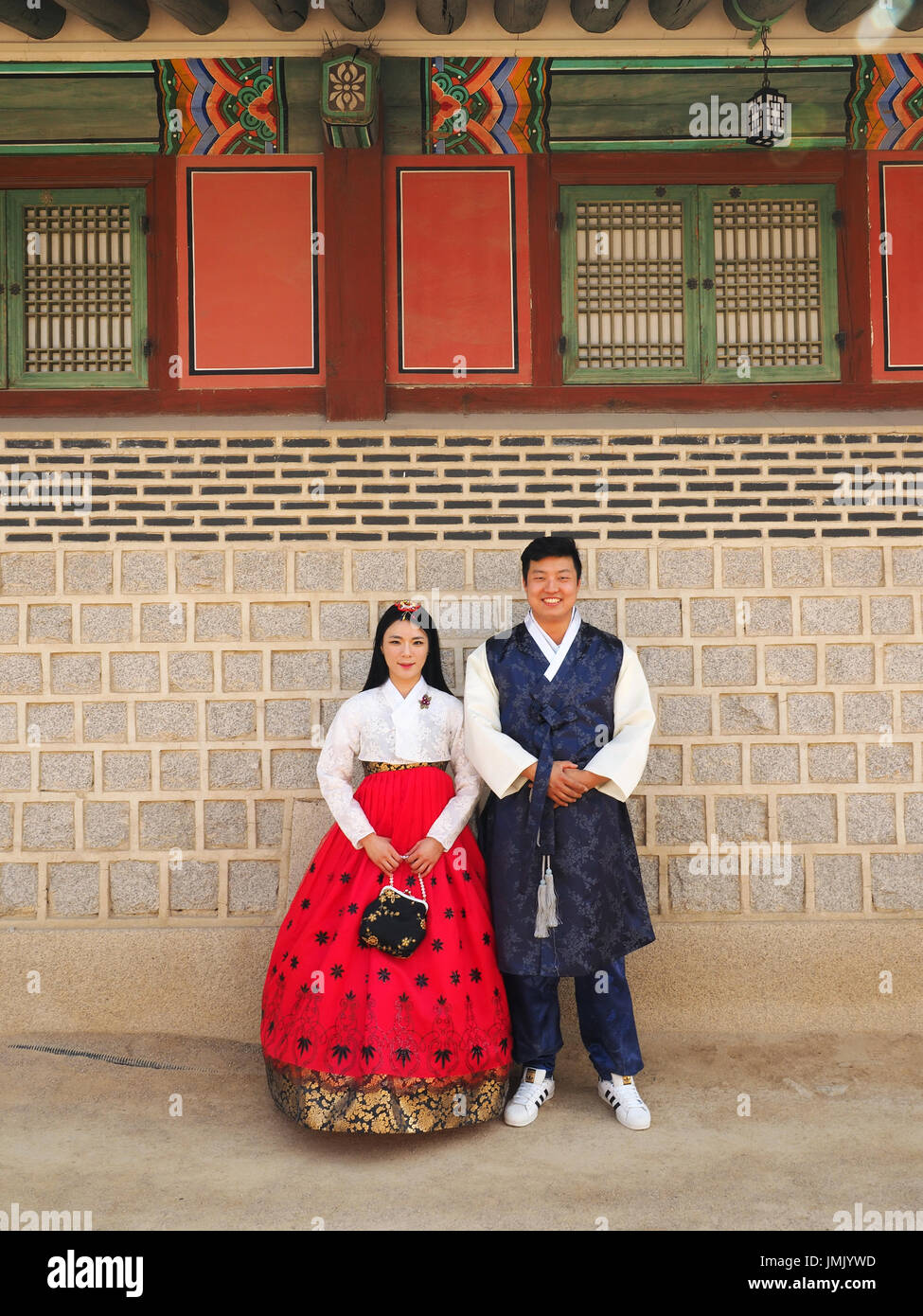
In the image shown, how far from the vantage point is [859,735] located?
4.39 meters

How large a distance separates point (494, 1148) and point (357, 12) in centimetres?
409

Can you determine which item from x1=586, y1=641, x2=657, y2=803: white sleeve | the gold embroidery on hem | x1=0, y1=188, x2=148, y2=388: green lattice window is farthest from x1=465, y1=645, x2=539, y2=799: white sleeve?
x1=0, y1=188, x2=148, y2=388: green lattice window

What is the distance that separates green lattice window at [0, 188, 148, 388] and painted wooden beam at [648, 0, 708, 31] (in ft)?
7.35

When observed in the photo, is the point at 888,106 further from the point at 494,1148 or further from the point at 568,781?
the point at 494,1148

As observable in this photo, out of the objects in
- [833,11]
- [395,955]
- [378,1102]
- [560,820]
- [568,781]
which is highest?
[833,11]

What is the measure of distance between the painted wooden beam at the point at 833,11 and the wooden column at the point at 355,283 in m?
1.62

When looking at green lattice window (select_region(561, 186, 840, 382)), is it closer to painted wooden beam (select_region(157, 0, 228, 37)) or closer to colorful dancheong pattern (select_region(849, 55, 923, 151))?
colorful dancheong pattern (select_region(849, 55, 923, 151))

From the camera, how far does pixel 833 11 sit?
3990 millimetres

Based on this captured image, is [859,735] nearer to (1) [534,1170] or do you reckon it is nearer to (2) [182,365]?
(1) [534,1170]

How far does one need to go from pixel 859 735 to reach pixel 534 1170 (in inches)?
88.8

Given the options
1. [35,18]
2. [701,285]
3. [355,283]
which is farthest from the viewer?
[701,285]

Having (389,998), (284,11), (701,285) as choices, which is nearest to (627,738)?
(389,998)

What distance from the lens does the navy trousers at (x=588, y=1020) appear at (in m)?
3.66

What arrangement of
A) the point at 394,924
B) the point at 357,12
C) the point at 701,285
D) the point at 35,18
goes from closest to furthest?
the point at 394,924
the point at 357,12
the point at 35,18
the point at 701,285
